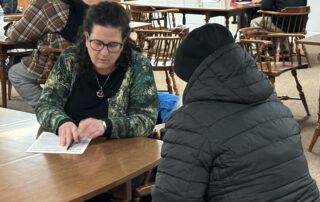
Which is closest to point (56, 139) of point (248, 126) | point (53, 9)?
point (248, 126)

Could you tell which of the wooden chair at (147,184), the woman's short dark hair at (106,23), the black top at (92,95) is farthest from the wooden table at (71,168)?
the woman's short dark hair at (106,23)

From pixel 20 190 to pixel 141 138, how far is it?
0.61m

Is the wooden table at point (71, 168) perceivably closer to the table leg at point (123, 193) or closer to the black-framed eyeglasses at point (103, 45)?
the table leg at point (123, 193)

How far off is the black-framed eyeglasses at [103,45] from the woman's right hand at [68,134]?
1.20 ft

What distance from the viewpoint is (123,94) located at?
217cm

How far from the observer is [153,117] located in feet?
7.00

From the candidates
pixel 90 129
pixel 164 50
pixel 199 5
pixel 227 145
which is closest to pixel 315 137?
pixel 164 50

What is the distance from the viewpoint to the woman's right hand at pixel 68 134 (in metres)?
1.90

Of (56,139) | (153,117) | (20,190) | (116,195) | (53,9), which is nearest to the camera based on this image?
(20,190)

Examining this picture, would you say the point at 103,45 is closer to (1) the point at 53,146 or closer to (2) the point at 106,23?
(2) the point at 106,23

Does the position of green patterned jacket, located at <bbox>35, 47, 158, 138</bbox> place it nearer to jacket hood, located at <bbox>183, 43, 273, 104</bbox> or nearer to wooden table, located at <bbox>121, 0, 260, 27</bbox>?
jacket hood, located at <bbox>183, 43, 273, 104</bbox>

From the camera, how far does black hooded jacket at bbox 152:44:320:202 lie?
4.21ft

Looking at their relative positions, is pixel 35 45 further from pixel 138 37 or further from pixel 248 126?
pixel 248 126

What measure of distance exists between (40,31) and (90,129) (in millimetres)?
2109
